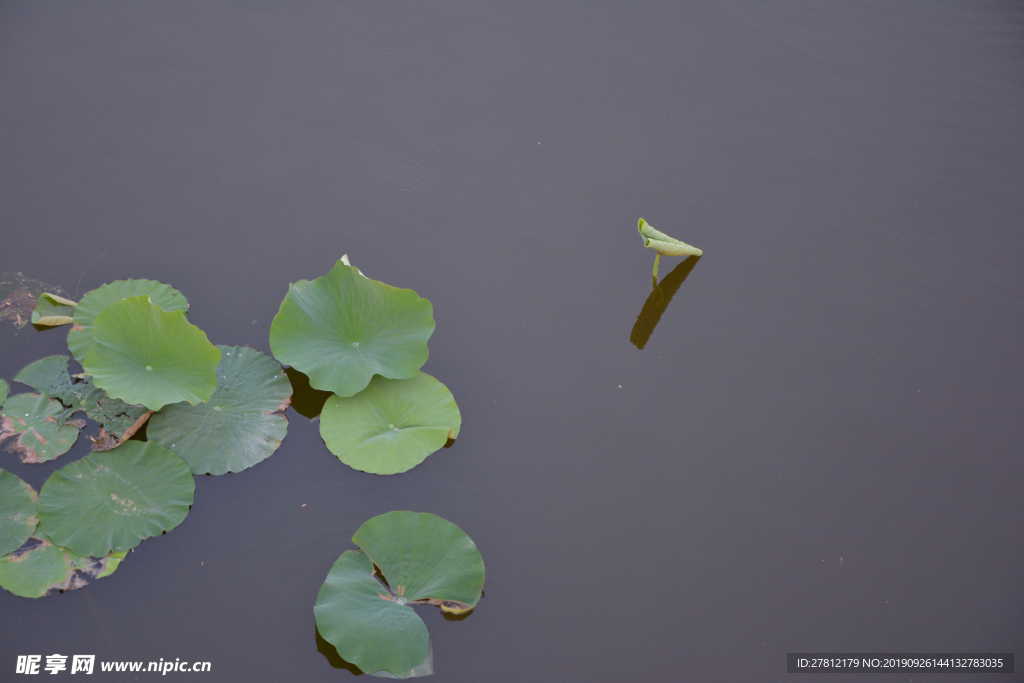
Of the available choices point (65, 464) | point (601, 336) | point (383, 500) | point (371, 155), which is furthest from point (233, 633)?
point (371, 155)

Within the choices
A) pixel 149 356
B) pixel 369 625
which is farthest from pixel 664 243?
pixel 149 356

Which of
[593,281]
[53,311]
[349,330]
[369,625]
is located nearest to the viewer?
[369,625]

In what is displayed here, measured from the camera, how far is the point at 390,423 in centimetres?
208

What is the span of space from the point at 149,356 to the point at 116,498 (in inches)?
16.2

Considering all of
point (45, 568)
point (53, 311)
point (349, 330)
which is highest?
point (349, 330)

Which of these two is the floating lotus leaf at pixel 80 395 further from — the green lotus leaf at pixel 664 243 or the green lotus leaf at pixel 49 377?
the green lotus leaf at pixel 664 243

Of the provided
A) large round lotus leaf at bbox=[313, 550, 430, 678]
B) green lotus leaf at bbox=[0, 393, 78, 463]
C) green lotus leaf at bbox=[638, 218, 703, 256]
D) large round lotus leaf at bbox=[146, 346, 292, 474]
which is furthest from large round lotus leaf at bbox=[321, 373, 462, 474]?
green lotus leaf at bbox=[638, 218, 703, 256]

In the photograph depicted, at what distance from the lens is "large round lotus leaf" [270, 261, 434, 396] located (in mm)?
2057

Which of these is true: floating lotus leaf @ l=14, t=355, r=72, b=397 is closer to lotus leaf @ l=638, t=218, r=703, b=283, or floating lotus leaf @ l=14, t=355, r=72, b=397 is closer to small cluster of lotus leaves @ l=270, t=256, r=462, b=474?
small cluster of lotus leaves @ l=270, t=256, r=462, b=474

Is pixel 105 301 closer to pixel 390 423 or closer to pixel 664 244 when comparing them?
pixel 390 423

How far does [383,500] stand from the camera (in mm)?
2020

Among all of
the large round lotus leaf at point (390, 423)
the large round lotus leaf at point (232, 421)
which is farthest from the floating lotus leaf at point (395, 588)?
the large round lotus leaf at point (232, 421)

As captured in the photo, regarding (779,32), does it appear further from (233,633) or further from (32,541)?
(32,541)

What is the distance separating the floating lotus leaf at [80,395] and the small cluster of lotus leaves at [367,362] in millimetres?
509
